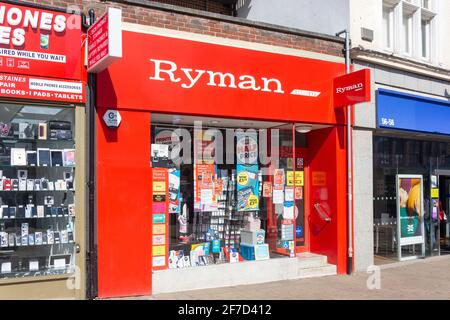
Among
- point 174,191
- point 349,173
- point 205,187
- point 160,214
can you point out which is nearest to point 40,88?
point 160,214

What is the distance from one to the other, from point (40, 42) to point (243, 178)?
4.33 meters

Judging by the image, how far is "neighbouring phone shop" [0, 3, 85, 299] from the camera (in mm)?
6652

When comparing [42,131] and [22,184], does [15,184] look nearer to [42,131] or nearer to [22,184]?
[22,184]

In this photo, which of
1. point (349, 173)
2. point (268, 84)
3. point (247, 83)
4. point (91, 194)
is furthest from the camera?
point (349, 173)

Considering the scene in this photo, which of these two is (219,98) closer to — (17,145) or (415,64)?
(17,145)

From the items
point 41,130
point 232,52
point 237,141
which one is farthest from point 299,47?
point 41,130

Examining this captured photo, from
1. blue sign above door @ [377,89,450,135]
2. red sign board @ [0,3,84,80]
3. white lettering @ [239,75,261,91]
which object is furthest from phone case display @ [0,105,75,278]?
blue sign above door @ [377,89,450,135]

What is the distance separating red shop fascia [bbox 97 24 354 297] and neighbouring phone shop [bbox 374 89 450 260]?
151 centimetres

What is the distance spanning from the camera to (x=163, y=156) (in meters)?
8.30

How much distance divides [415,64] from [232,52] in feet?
15.6

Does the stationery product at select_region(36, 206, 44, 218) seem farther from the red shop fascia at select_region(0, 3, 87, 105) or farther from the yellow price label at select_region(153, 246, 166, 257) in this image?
the yellow price label at select_region(153, 246, 166, 257)

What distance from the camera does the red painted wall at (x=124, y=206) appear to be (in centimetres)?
720

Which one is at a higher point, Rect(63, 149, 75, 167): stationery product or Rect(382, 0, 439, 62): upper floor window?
Rect(382, 0, 439, 62): upper floor window

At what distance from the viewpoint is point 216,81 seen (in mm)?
8281
